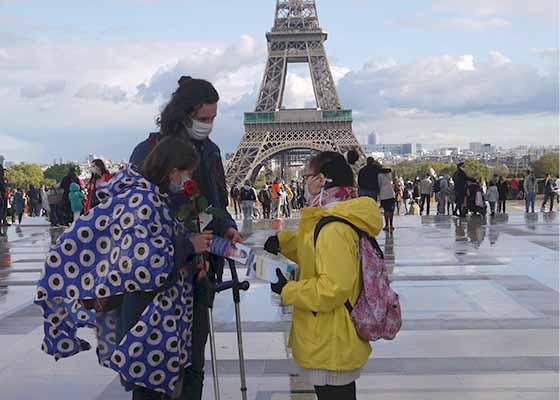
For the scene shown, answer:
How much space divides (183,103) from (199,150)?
0.28m

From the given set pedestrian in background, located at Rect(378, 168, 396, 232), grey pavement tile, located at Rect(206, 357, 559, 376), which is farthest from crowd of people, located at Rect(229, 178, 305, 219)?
grey pavement tile, located at Rect(206, 357, 559, 376)

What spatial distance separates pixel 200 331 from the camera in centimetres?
385

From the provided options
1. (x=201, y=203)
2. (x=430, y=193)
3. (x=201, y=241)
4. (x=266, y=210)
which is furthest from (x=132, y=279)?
(x=266, y=210)

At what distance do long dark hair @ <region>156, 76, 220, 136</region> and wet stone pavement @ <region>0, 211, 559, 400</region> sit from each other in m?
2.01

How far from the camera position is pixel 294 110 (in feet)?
208

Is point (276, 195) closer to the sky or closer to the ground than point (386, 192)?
closer to the ground

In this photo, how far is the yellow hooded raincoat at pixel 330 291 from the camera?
3.40m

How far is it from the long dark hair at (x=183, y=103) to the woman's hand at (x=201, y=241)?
720mm

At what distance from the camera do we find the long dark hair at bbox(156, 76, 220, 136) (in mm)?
3963

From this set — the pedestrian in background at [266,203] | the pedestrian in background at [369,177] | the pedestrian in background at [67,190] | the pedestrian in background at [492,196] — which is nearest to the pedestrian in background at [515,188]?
the pedestrian in background at [492,196]

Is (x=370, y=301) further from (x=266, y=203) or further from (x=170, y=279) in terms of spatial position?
(x=266, y=203)

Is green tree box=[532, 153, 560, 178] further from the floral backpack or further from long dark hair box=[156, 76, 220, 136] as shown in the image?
the floral backpack

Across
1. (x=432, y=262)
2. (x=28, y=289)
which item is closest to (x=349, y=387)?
(x=28, y=289)

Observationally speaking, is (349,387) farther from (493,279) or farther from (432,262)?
(432,262)
